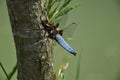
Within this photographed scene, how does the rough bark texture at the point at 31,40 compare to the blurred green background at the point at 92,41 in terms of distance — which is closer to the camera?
the rough bark texture at the point at 31,40

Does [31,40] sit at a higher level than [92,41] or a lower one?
higher

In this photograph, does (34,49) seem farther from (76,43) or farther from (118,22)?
(118,22)

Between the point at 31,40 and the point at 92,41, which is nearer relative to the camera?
the point at 31,40

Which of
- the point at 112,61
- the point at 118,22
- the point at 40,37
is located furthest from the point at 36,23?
the point at 118,22

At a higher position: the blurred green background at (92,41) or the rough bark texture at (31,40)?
the rough bark texture at (31,40)

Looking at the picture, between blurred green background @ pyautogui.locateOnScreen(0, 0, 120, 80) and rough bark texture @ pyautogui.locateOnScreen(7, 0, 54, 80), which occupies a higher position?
rough bark texture @ pyautogui.locateOnScreen(7, 0, 54, 80)
